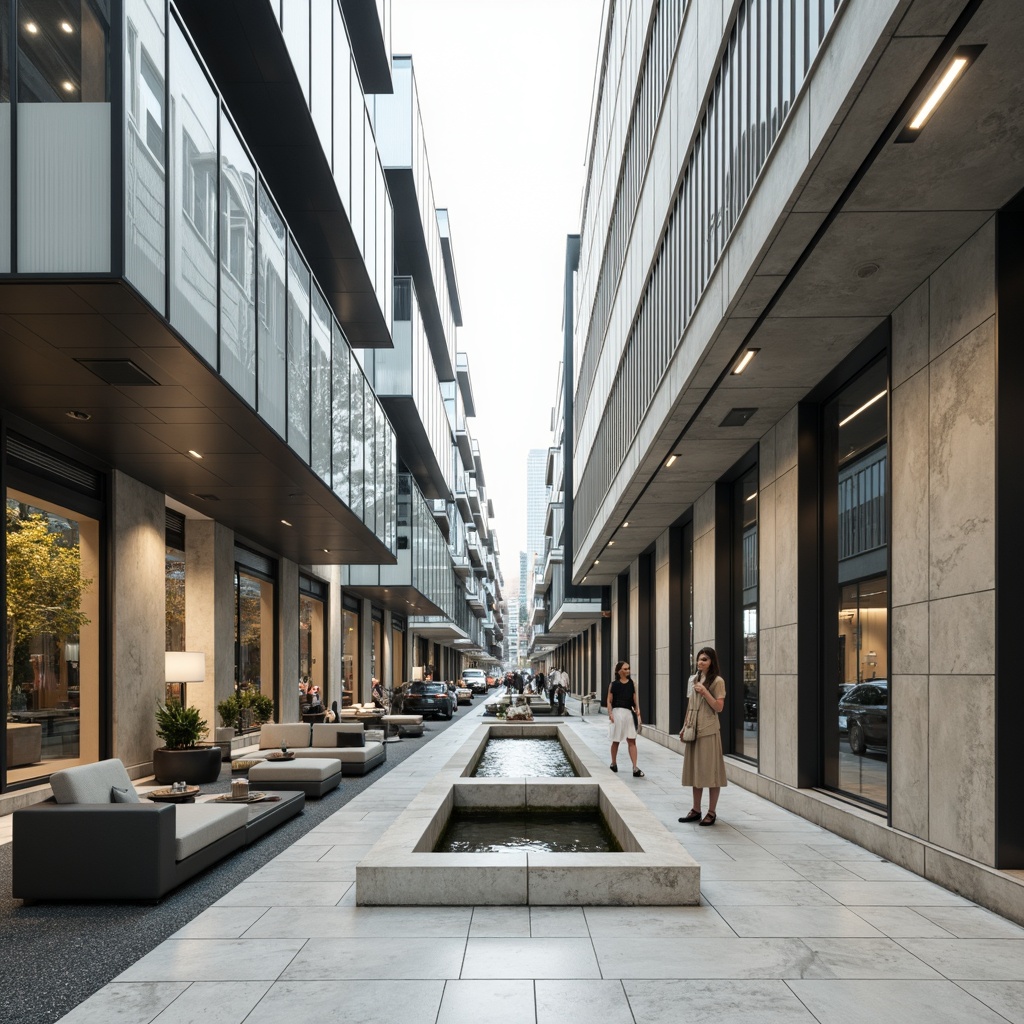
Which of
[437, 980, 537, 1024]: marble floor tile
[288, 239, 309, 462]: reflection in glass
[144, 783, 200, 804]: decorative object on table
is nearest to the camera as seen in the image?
[437, 980, 537, 1024]: marble floor tile

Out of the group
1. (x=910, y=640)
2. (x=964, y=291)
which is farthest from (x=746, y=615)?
(x=964, y=291)

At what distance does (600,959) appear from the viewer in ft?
18.7

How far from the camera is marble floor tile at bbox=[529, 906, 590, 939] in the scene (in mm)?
6223

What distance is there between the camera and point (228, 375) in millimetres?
10383

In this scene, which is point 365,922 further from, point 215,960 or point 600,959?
point 600,959

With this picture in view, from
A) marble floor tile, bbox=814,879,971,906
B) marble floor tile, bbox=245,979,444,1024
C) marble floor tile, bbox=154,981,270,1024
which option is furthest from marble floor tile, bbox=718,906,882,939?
marble floor tile, bbox=154,981,270,1024

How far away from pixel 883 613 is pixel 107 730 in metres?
10.7

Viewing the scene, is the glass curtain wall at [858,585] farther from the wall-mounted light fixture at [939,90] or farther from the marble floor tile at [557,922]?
the wall-mounted light fixture at [939,90]

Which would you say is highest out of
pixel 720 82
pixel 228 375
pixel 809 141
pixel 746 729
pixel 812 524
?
pixel 720 82

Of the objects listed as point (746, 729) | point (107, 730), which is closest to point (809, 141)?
point (746, 729)

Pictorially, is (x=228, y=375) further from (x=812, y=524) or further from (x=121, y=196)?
(x=812, y=524)

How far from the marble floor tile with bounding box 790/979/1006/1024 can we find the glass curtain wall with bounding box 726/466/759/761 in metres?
8.62

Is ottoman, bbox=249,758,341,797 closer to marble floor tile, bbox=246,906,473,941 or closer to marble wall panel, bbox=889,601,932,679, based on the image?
marble floor tile, bbox=246,906,473,941

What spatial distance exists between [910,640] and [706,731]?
2.42 metres
